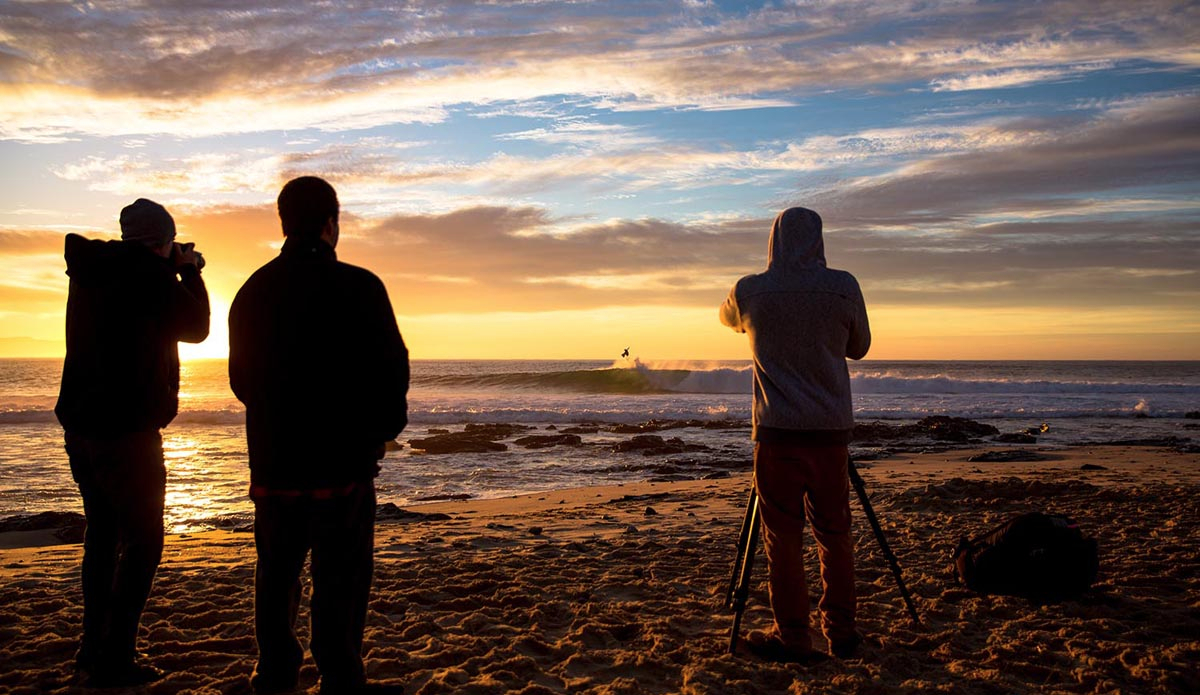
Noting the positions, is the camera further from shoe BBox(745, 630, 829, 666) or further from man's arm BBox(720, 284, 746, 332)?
shoe BBox(745, 630, 829, 666)

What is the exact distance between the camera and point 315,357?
2582mm

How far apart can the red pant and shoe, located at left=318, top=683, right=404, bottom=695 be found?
171 cm

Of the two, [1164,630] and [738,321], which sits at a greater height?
[738,321]

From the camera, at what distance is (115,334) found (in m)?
3.02

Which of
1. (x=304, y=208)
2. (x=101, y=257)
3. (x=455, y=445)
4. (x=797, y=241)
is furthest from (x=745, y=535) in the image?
(x=455, y=445)

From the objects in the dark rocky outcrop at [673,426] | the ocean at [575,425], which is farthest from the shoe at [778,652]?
the dark rocky outcrop at [673,426]

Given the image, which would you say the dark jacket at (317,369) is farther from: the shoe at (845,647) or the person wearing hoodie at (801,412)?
the shoe at (845,647)

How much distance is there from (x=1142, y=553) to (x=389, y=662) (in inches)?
202

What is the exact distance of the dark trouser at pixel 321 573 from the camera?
8.69 feet

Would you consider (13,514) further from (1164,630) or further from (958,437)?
(958,437)

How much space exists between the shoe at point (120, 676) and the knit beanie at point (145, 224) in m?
1.69

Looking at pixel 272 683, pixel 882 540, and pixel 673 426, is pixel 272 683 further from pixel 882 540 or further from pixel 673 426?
pixel 673 426

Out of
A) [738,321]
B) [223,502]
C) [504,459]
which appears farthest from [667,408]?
[738,321]

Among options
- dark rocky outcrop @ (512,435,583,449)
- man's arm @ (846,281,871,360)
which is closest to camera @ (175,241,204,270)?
man's arm @ (846,281,871,360)
